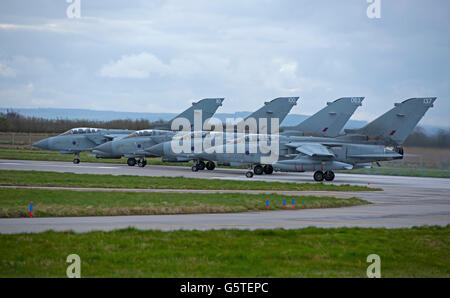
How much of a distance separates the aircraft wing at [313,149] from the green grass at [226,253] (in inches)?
715

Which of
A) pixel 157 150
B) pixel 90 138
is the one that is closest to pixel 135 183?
pixel 157 150

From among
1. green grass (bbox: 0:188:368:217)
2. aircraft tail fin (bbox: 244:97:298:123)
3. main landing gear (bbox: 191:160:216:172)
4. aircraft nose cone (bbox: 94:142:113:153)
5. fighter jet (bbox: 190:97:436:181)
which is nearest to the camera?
green grass (bbox: 0:188:368:217)

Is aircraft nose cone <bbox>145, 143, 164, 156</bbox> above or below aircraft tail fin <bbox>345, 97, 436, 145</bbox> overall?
below

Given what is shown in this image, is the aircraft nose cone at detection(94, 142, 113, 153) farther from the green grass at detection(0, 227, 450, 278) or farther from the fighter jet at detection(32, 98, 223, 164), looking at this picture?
the green grass at detection(0, 227, 450, 278)

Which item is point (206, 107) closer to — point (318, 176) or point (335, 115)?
point (335, 115)

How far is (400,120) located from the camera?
31781mm

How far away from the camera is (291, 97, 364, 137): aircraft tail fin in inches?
1387

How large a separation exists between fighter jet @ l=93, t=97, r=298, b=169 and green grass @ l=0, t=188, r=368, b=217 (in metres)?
18.7

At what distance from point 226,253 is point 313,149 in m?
22.2

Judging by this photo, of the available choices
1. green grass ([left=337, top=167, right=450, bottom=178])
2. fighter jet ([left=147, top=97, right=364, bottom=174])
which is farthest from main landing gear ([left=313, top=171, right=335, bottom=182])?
green grass ([left=337, top=167, right=450, bottom=178])

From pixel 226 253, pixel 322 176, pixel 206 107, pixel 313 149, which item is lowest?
pixel 322 176

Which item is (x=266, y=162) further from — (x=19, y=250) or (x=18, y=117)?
(x=18, y=117)
